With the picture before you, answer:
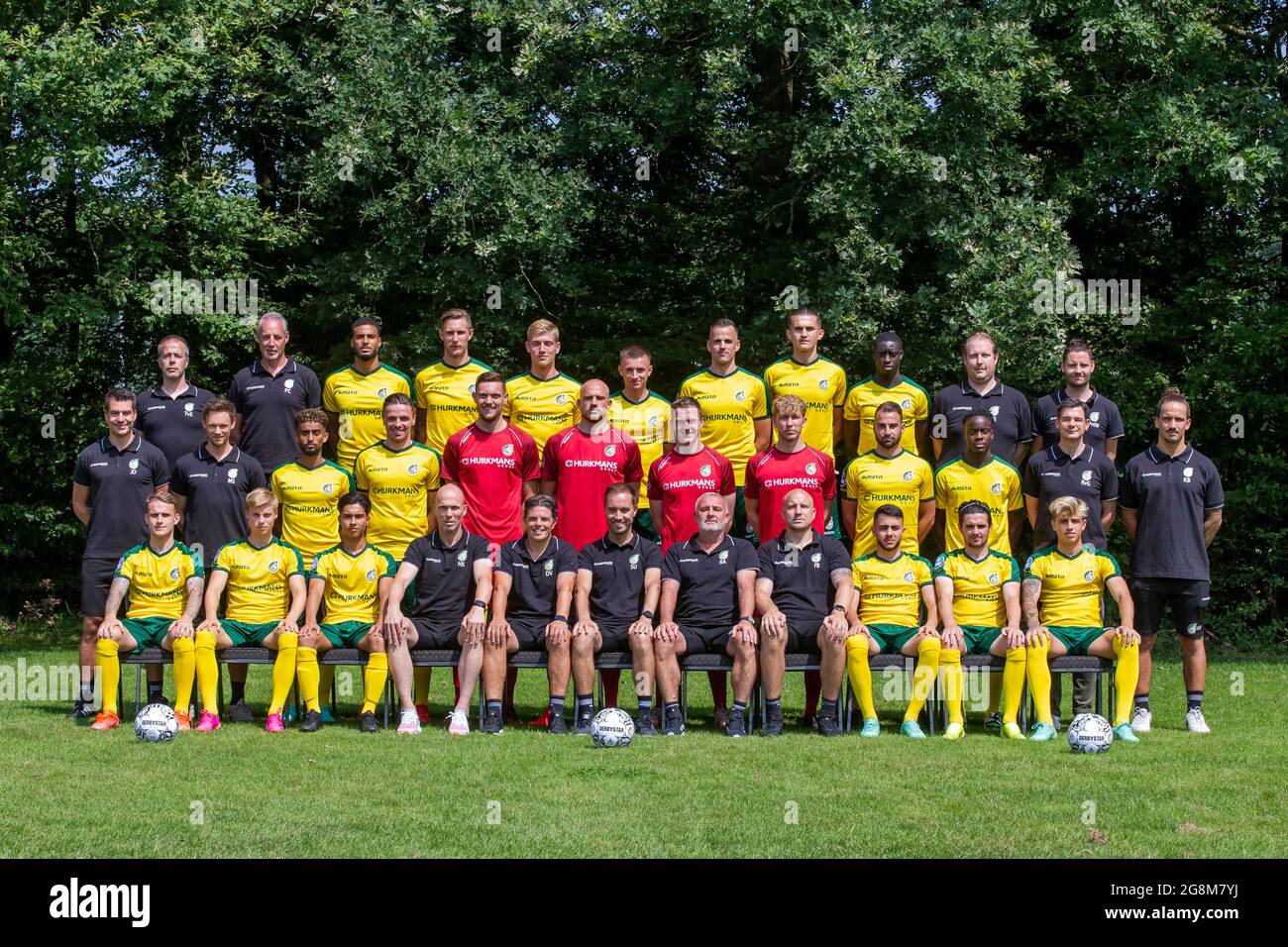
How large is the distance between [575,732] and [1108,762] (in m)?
2.96

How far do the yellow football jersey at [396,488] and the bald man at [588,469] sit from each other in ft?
2.55

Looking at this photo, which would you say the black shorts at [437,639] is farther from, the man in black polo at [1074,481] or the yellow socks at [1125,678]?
the yellow socks at [1125,678]

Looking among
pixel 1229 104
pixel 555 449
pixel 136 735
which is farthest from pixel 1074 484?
pixel 1229 104

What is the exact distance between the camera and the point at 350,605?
935 cm

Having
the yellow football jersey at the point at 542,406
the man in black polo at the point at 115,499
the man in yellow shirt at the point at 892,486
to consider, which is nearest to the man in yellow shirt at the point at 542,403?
the yellow football jersey at the point at 542,406

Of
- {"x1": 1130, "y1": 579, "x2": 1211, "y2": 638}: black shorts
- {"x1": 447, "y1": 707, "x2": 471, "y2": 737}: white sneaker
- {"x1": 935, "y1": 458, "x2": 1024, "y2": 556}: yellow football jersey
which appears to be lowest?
{"x1": 447, "y1": 707, "x2": 471, "y2": 737}: white sneaker

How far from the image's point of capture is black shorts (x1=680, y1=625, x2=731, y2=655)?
9078mm

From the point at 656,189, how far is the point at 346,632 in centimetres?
1081

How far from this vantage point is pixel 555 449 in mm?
9773

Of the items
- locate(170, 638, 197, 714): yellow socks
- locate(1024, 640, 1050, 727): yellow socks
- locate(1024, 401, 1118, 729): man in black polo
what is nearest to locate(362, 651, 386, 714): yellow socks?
locate(170, 638, 197, 714): yellow socks

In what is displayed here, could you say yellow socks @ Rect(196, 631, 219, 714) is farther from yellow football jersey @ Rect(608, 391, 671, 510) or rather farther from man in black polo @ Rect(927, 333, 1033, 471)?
man in black polo @ Rect(927, 333, 1033, 471)

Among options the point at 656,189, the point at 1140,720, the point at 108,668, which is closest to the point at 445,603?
the point at 108,668

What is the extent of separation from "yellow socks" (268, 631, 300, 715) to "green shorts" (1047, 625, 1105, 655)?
14.8 feet

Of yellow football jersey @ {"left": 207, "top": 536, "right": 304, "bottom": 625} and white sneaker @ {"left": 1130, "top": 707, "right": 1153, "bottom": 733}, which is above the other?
yellow football jersey @ {"left": 207, "top": 536, "right": 304, "bottom": 625}
